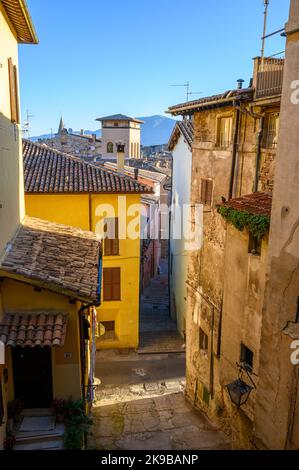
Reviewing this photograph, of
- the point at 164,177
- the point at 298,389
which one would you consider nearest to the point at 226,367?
the point at 298,389

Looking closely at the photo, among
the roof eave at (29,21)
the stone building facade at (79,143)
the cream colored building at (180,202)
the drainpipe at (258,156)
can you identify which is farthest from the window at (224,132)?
the stone building facade at (79,143)

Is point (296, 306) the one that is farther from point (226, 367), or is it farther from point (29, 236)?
point (29, 236)

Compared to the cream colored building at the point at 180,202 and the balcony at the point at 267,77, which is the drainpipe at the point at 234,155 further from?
the cream colored building at the point at 180,202

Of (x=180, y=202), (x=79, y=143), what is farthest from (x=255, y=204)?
(x=79, y=143)

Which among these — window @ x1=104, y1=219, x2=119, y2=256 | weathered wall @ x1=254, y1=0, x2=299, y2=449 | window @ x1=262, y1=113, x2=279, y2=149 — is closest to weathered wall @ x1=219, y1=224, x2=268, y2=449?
weathered wall @ x1=254, y1=0, x2=299, y2=449

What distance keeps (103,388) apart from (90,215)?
7.69 metres

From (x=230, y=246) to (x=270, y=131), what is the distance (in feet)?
11.4

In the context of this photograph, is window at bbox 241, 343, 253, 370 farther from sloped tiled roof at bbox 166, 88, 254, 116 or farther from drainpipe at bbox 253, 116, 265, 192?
sloped tiled roof at bbox 166, 88, 254, 116

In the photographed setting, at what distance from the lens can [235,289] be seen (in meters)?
10.2

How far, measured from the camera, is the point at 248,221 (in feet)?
29.3

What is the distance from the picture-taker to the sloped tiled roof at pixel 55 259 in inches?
334

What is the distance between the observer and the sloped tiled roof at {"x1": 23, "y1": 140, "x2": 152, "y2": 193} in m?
18.0

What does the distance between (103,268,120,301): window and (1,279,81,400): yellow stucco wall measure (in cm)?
1081

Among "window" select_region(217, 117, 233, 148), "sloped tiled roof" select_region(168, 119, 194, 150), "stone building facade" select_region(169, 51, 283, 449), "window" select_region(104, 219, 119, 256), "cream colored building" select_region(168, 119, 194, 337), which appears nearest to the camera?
"stone building facade" select_region(169, 51, 283, 449)
